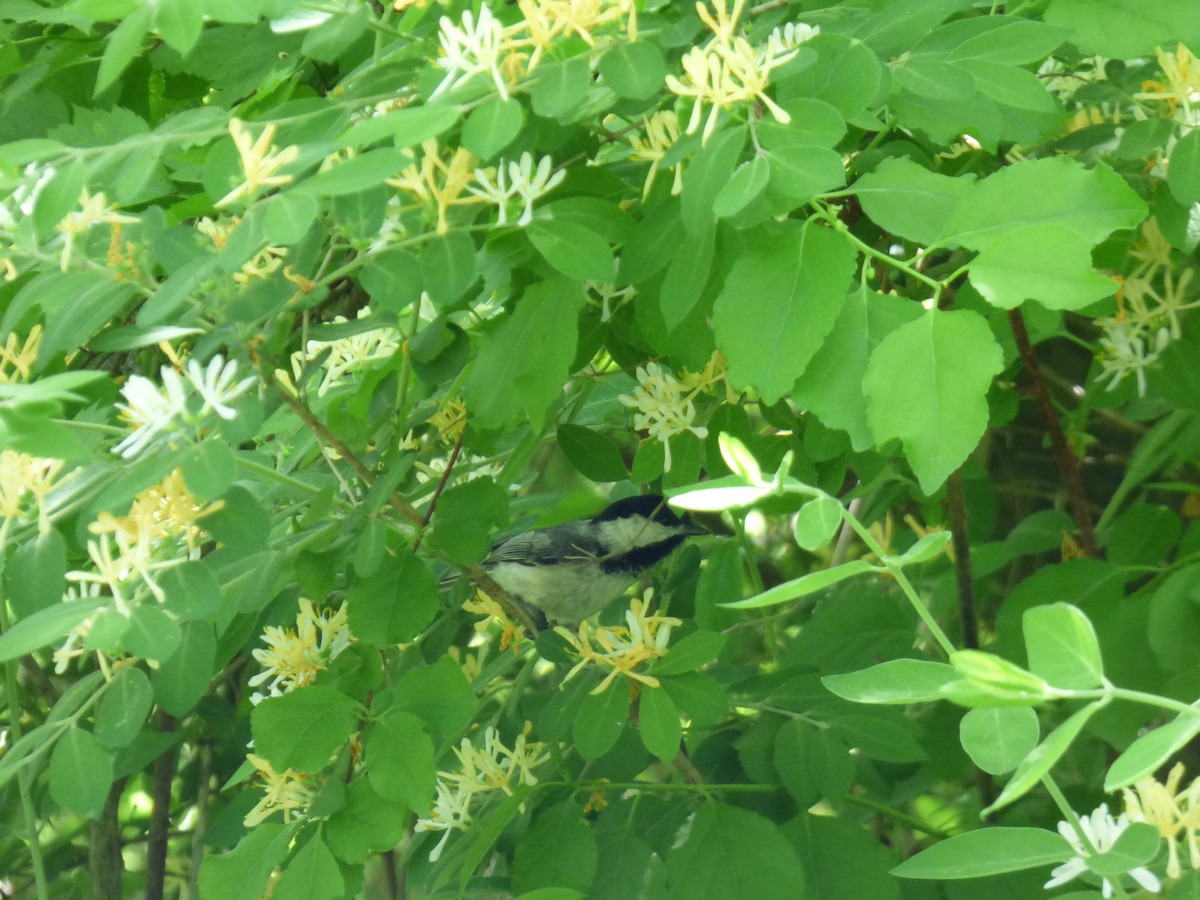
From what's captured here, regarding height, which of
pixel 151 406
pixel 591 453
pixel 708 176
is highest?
pixel 708 176

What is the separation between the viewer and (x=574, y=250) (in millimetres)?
1428

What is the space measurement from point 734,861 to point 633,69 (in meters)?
1.13

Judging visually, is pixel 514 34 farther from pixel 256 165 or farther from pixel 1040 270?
A: pixel 1040 270

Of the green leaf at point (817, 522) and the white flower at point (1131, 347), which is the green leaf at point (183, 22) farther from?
the white flower at point (1131, 347)

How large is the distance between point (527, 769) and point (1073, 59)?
1.26m

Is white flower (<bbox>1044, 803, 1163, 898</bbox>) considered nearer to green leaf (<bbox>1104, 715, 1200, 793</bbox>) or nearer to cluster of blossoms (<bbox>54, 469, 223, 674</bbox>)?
green leaf (<bbox>1104, 715, 1200, 793</bbox>)

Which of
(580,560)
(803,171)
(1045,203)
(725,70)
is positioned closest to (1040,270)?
(1045,203)

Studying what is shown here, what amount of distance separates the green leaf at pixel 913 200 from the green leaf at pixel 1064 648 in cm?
52

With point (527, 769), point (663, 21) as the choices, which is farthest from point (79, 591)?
point (663, 21)

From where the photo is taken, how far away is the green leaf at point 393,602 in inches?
69.1

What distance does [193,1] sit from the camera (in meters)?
1.32

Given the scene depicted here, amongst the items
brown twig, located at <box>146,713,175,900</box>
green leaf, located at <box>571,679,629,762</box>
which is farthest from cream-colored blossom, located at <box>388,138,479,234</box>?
brown twig, located at <box>146,713,175,900</box>

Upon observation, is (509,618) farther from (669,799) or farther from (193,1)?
(193,1)

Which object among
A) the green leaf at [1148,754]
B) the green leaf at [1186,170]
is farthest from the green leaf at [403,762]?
the green leaf at [1186,170]
